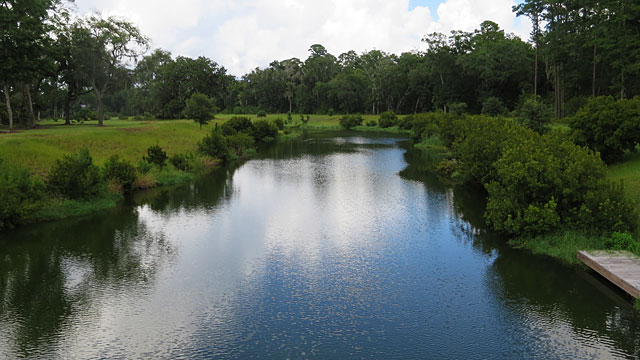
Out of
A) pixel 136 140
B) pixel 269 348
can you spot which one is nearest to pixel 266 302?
pixel 269 348

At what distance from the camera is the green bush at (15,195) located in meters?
20.0

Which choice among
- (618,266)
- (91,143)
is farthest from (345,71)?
(618,266)

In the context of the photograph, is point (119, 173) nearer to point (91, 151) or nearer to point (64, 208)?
point (64, 208)

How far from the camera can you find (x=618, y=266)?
14.4 meters

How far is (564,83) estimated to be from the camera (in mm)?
63750

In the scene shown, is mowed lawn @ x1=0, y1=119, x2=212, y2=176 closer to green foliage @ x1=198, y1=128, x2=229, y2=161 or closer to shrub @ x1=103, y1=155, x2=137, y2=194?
green foliage @ x1=198, y1=128, x2=229, y2=161

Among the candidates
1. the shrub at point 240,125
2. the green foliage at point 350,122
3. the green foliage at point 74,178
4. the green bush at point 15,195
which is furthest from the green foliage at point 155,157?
the green foliage at point 350,122

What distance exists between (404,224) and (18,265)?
15552mm

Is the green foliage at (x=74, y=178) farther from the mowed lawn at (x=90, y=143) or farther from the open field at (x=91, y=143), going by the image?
the mowed lawn at (x=90, y=143)

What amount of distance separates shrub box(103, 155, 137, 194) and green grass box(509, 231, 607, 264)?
72.0 ft

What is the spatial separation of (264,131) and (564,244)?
55.6m

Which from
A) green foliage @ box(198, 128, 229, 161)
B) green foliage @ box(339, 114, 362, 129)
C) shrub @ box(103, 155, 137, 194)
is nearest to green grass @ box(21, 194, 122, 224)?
shrub @ box(103, 155, 137, 194)

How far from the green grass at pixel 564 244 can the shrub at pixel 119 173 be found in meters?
21.9

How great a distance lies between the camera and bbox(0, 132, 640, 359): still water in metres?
11.2
